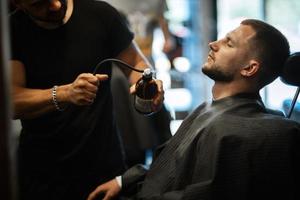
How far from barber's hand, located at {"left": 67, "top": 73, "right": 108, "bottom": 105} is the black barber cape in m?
0.39

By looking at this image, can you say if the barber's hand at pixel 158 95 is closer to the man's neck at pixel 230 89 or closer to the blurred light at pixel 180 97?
the man's neck at pixel 230 89

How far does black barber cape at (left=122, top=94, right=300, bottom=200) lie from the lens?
153 centimetres

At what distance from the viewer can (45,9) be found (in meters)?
1.63

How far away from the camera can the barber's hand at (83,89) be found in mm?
1551

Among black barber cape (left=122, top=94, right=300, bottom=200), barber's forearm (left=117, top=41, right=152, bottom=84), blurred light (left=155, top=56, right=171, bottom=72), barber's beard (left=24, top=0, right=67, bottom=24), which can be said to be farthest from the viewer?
blurred light (left=155, top=56, right=171, bottom=72)

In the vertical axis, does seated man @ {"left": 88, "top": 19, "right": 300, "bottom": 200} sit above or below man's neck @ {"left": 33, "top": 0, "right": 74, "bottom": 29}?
below

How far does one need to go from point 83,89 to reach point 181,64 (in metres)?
3.32

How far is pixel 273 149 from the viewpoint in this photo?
1535 millimetres

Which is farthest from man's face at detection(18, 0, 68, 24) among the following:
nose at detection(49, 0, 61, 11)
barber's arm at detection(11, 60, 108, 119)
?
barber's arm at detection(11, 60, 108, 119)

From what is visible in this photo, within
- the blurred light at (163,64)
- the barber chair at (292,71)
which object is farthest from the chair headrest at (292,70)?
the blurred light at (163,64)

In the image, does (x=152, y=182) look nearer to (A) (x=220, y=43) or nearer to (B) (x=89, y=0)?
(A) (x=220, y=43)

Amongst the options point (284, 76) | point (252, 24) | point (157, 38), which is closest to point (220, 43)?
point (252, 24)

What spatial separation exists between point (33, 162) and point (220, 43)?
854 mm

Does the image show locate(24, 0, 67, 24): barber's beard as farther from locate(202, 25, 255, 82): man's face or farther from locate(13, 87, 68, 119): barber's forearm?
locate(202, 25, 255, 82): man's face
